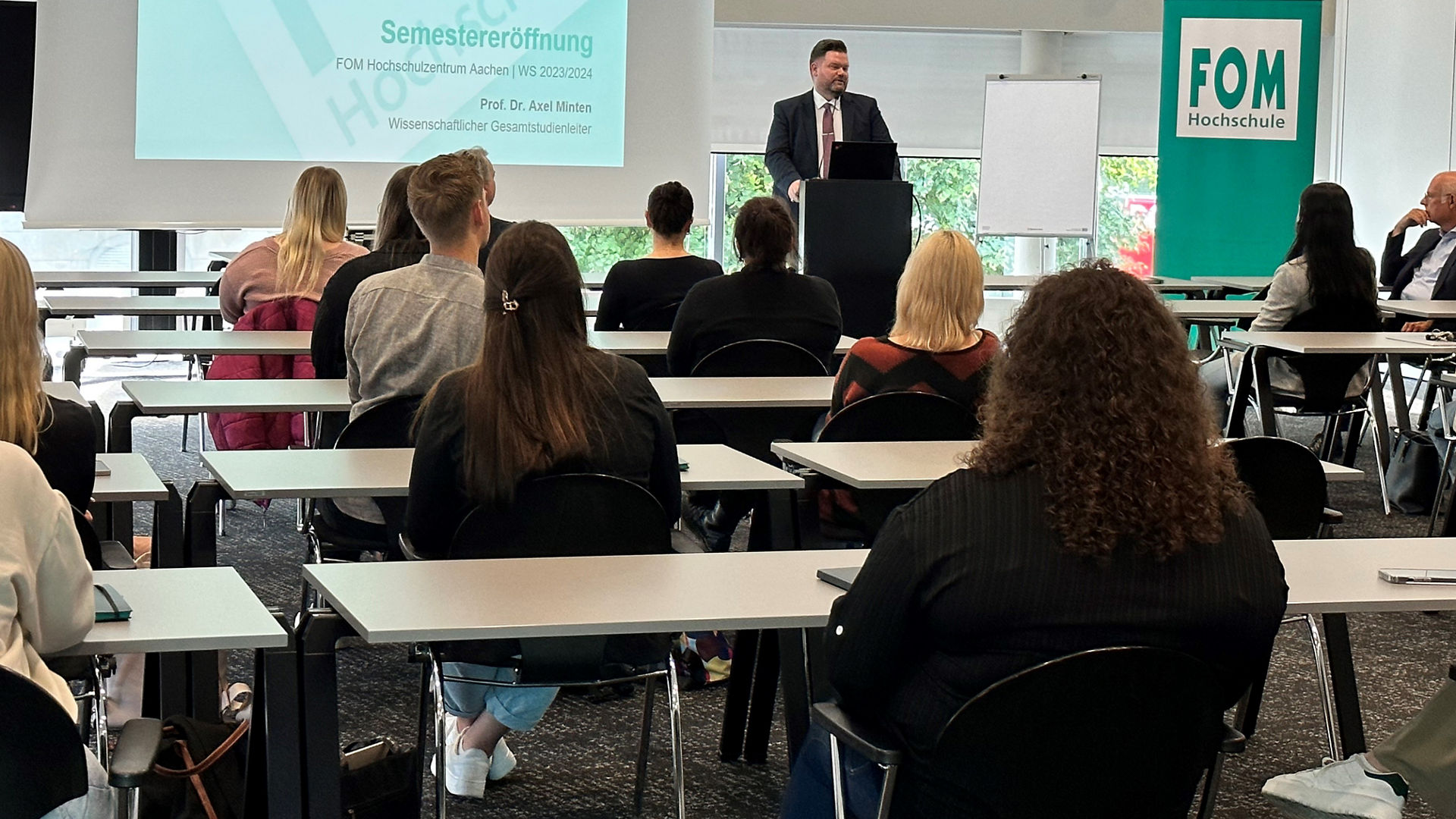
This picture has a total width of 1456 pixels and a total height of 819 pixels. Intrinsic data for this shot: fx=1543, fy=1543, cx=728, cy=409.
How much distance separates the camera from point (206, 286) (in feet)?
25.0

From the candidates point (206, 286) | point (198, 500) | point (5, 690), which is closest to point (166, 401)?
point (198, 500)

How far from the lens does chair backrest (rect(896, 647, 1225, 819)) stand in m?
1.68

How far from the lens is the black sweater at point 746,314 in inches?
188

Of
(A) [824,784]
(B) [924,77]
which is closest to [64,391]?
(A) [824,784]

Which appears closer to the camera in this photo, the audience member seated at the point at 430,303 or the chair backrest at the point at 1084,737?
the chair backrest at the point at 1084,737

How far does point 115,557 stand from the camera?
2648 millimetres

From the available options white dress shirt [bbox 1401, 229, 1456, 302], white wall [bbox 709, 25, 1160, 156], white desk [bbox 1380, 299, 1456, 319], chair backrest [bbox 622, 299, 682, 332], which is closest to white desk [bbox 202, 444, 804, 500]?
chair backrest [bbox 622, 299, 682, 332]

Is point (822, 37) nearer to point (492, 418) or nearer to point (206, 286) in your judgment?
point (206, 286)

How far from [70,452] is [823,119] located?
18.0 feet

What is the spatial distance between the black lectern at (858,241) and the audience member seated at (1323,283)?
1.51 m

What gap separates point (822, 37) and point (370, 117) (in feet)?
11.5

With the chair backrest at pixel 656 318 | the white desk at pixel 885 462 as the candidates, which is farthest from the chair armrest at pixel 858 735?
the chair backrest at pixel 656 318

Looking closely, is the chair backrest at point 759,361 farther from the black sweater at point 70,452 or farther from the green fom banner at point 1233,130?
the green fom banner at point 1233,130

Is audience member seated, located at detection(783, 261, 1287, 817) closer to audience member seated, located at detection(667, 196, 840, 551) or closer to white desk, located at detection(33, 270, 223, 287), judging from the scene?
audience member seated, located at detection(667, 196, 840, 551)
